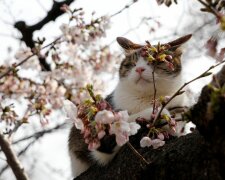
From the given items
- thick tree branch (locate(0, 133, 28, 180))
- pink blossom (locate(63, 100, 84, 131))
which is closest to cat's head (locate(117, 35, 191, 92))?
thick tree branch (locate(0, 133, 28, 180))

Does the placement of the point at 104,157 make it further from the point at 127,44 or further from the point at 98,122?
the point at 127,44

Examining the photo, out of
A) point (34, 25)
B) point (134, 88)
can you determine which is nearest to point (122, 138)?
point (134, 88)

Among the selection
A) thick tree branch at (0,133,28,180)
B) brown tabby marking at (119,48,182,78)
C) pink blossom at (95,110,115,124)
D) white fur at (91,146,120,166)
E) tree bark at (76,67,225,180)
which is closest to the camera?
tree bark at (76,67,225,180)

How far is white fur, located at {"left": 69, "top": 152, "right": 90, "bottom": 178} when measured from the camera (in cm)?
318

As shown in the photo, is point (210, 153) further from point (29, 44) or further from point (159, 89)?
point (29, 44)

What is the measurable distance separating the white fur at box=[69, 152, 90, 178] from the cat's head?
756mm

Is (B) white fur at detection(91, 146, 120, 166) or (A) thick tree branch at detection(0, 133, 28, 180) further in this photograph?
(B) white fur at detection(91, 146, 120, 166)

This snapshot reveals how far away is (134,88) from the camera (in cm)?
340

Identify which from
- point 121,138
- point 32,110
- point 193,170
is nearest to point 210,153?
point 193,170

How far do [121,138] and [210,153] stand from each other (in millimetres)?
392

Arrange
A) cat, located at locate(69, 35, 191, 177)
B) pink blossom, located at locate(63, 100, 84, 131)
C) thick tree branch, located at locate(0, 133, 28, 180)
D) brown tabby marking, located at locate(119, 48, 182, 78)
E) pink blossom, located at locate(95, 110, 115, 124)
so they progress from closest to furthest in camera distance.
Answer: pink blossom, located at locate(95, 110, 115, 124)
pink blossom, located at locate(63, 100, 84, 131)
thick tree branch, located at locate(0, 133, 28, 180)
cat, located at locate(69, 35, 191, 177)
brown tabby marking, located at locate(119, 48, 182, 78)

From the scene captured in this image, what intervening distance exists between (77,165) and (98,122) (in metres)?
1.61

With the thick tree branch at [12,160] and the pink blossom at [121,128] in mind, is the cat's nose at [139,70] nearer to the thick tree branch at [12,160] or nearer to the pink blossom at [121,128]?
the thick tree branch at [12,160]

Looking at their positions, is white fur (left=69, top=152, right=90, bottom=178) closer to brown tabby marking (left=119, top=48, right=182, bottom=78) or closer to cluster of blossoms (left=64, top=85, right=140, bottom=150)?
brown tabby marking (left=119, top=48, right=182, bottom=78)
